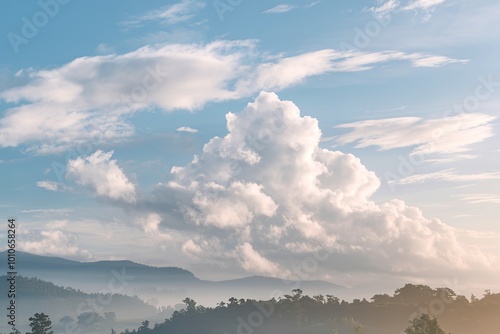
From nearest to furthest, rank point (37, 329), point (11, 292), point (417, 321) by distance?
point (417, 321) → point (11, 292) → point (37, 329)

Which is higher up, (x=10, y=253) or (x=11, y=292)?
(x=10, y=253)

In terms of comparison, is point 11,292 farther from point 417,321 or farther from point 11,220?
point 417,321

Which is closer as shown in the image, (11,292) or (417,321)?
(417,321)

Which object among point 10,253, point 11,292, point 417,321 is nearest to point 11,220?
point 10,253

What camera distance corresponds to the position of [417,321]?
10200 centimetres

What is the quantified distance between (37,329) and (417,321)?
384 feet

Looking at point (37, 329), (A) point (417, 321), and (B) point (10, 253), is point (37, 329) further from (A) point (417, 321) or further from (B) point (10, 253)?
(A) point (417, 321)

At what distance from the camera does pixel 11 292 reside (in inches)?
4331

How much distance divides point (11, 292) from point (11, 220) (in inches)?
588

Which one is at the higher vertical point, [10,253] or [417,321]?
[10,253]

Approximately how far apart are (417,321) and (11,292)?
243 ft

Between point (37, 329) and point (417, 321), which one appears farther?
point (37, 329)

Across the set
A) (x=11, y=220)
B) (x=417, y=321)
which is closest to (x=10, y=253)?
(x=11, y=220)

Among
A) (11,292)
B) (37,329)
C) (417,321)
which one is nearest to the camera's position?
(417,321)
